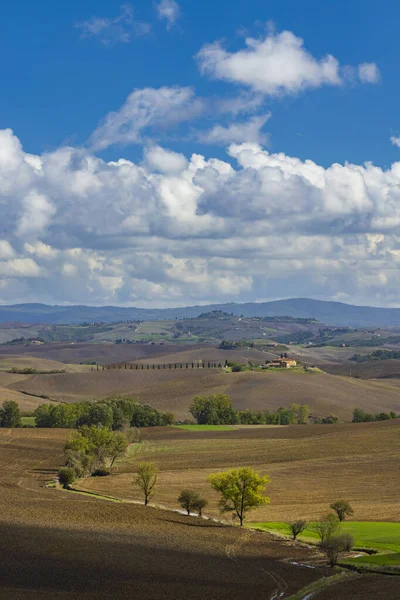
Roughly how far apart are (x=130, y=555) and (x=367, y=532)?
19734 mm

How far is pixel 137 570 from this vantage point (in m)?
47.5

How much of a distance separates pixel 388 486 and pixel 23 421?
286 ft

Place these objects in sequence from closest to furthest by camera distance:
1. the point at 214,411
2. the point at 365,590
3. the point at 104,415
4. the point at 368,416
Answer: the point at 365,590, the point at 104,415, the point at 368,416, the point at 214,411

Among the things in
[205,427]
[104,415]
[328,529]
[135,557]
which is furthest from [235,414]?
[135,557]

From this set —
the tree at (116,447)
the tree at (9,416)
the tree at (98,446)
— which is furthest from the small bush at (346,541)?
the tree at (9,416)

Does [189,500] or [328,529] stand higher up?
[328,529]

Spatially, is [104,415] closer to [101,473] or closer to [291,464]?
[101,473]

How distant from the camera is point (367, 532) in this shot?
6141 cm

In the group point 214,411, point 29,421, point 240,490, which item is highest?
point 214,411

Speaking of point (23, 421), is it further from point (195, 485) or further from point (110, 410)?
point (195, 485)

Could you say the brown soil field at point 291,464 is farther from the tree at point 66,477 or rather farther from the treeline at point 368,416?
the treeline at point 368,416

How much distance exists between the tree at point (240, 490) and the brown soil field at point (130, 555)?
2.50m

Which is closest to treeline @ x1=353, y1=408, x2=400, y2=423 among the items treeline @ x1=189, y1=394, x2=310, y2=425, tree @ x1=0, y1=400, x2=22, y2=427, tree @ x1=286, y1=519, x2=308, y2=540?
treeline @ x1=189, y1=394, x2=310, y2=425

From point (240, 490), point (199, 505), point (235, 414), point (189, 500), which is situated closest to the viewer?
point (240, 490)
